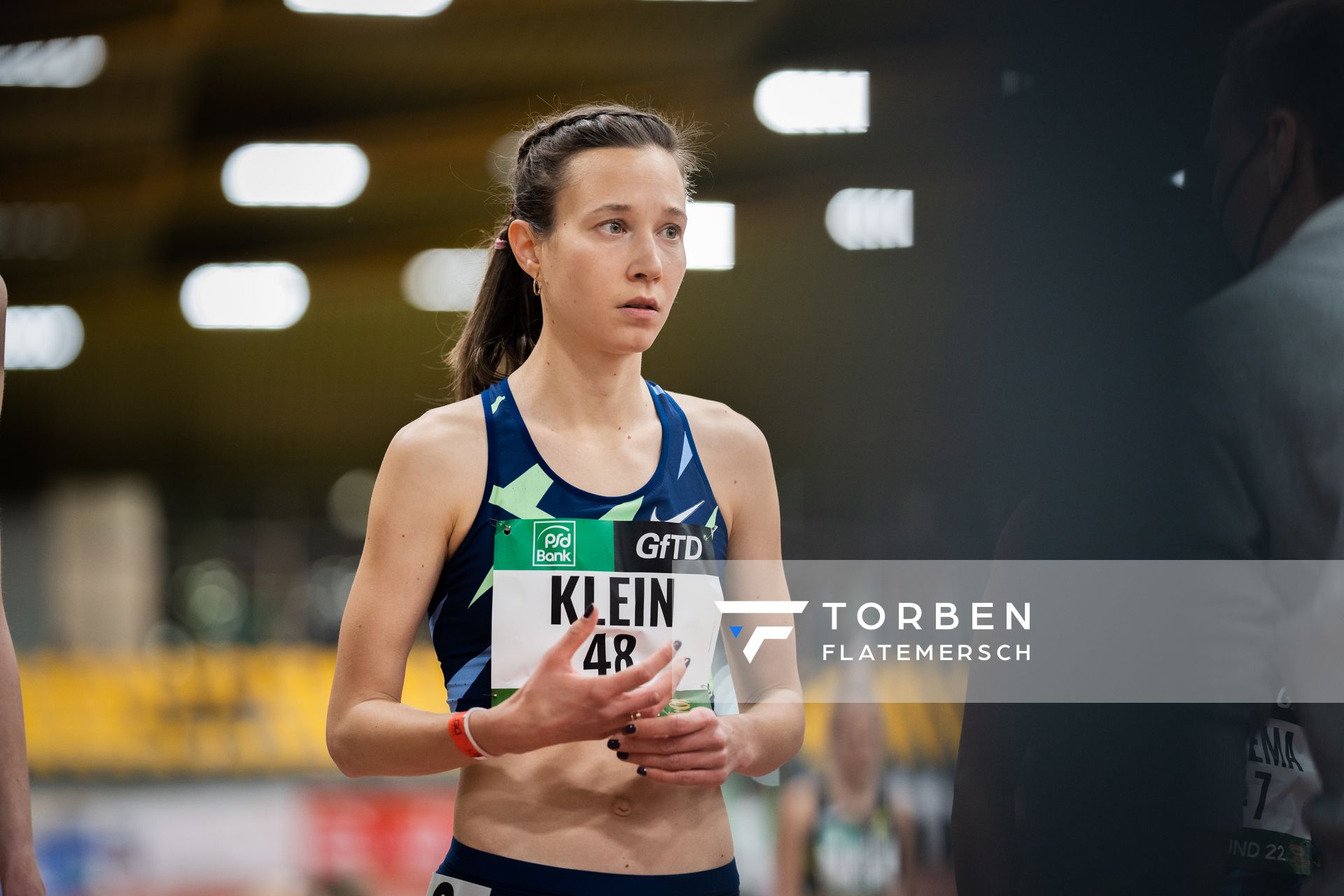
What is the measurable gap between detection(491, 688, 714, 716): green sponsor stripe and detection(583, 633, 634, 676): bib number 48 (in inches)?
2.7

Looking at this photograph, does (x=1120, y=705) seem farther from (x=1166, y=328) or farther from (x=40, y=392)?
(x=40, y=392)

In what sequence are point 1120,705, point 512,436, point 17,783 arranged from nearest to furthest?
point 17,783, point 512,436, point 1120,705

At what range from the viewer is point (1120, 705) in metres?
1.91

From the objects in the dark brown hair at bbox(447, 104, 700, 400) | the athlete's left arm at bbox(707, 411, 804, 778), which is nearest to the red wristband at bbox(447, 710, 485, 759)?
the athlete's left arm at bbox(707, 411, 804, 778)

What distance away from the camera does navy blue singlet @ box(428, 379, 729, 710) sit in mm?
1319

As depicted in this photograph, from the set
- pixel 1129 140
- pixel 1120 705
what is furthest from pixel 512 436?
pixel 1129 140

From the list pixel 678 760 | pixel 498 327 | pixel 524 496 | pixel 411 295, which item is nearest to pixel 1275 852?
pixel 678 760

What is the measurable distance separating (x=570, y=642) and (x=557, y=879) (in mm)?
323

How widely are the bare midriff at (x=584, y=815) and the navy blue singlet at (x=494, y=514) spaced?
0.32ft

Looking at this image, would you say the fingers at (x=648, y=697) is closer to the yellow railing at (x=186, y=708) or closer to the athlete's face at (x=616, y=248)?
the athlete's face at (x=616, y=248)

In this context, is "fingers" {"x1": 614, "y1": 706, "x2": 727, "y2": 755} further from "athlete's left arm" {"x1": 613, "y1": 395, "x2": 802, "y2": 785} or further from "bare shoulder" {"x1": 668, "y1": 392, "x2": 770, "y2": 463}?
"bare shoulder" {"x1": 668, "y1": 392, "x2": 770, "y2": 463}

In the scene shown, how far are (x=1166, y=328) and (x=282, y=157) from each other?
1.78 metres

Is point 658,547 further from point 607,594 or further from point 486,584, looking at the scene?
point 486,584

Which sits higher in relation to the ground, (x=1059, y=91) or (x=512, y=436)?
(x=1059, y=91)
